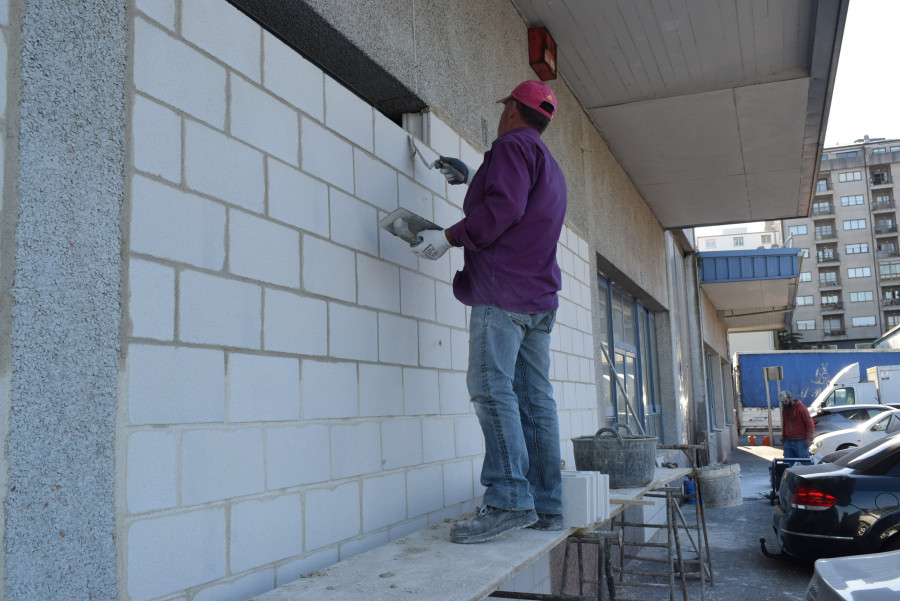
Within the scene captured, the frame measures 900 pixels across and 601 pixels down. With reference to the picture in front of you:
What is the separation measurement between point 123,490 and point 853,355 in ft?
106

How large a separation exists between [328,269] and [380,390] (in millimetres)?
603

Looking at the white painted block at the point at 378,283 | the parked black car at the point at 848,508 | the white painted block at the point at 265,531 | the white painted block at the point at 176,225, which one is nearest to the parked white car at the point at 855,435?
the parked black car at the point at 848,508

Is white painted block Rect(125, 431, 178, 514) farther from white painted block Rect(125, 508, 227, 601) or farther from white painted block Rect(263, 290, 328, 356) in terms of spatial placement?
white painted block Rect(263, 290, 328, 356)

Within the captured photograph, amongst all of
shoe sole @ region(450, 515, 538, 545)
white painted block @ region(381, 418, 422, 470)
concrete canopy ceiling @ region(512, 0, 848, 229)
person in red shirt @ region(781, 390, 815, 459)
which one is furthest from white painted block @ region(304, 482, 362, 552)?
person in red shirt @ region(781, 390, 815, 459)

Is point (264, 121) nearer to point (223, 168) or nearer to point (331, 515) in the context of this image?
point (223, 168)

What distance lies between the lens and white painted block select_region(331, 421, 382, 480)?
9.15 ft

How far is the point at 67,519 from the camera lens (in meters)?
1.71

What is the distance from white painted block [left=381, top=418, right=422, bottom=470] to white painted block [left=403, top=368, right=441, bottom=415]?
2.6 inches

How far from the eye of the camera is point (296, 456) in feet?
8.38

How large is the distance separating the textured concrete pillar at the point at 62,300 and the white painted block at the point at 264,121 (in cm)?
53

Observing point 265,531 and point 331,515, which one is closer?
point 265,531

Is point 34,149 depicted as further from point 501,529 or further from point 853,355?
point 853,355

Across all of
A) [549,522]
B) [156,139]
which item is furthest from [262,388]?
[549,522]

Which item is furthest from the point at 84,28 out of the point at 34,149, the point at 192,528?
the point at 192,528
